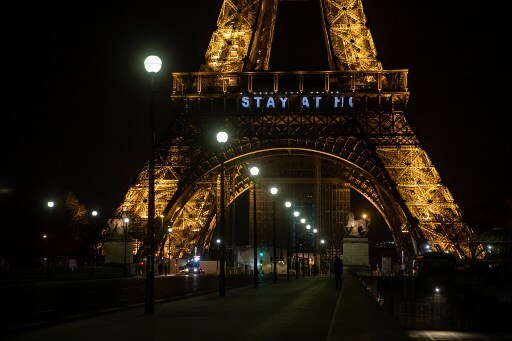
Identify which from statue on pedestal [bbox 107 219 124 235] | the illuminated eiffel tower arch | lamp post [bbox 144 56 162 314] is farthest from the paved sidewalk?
statue on pedestal [bbox 107 219 124 235]

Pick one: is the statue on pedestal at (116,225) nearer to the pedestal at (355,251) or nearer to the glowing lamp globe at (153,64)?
the pedestal at (355,251)

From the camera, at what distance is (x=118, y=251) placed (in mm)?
68812

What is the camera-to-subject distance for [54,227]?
91625 mm

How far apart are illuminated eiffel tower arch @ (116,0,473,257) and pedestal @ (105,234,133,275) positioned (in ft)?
5.80

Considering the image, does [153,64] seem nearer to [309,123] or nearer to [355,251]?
[309,123]

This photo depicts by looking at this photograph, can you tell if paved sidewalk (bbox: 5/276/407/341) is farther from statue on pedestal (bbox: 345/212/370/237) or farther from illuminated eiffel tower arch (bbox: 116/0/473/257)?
statue on pedestal (bbox: 345/212/370/237)

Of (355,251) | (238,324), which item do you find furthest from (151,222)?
(355,251)

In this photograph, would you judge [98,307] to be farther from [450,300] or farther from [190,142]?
[190,142]

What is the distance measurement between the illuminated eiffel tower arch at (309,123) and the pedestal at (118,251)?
177 cm

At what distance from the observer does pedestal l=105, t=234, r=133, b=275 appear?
66.2 meters

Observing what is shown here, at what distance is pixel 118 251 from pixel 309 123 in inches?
766

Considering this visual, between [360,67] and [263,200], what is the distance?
58547 mm

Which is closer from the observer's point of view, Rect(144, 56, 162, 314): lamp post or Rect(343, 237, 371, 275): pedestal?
Rect(144, 56, 162, 314): lamp post

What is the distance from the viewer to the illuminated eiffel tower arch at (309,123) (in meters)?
63.0
